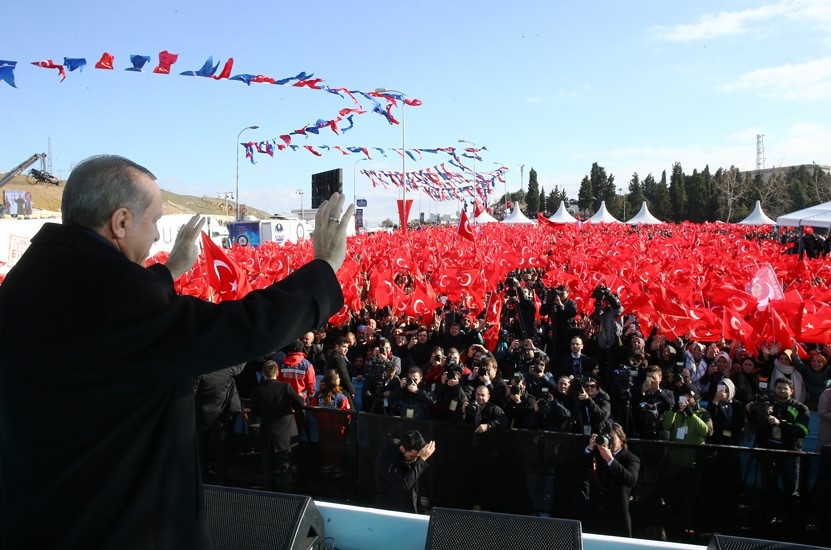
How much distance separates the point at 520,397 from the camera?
702 cm

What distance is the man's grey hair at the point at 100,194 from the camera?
135cm

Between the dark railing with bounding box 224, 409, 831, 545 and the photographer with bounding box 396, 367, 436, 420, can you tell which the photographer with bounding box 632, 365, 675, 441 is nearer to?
the dark railing with bounding box 224, 409, 831, 545

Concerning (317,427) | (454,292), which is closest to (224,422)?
(317,427)

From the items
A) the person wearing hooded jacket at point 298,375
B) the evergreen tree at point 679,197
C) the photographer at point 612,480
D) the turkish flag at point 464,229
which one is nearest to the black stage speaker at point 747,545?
the photographer at point 612,480

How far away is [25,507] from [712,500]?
586cm

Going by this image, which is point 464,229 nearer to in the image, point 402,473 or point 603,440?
point 603,440

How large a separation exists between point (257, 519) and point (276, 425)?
369 cm

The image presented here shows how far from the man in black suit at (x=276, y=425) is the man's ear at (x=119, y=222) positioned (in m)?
5.49

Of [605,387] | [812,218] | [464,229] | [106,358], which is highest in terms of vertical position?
[812,218]

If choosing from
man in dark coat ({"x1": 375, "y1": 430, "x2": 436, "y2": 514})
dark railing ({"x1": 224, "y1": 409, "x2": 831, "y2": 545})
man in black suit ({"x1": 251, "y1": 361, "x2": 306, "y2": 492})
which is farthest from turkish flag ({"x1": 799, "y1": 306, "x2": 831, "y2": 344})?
man in black suit ({"x1": 251, "y1": 361, "x2": 306, "y2": 492})

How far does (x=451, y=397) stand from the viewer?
7.09m

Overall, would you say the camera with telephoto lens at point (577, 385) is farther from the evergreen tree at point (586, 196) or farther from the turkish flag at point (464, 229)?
the evergreen tree at point (586, 196)

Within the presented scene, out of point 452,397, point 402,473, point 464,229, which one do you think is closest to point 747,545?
point 402,473

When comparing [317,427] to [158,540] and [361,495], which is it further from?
[158,540]
